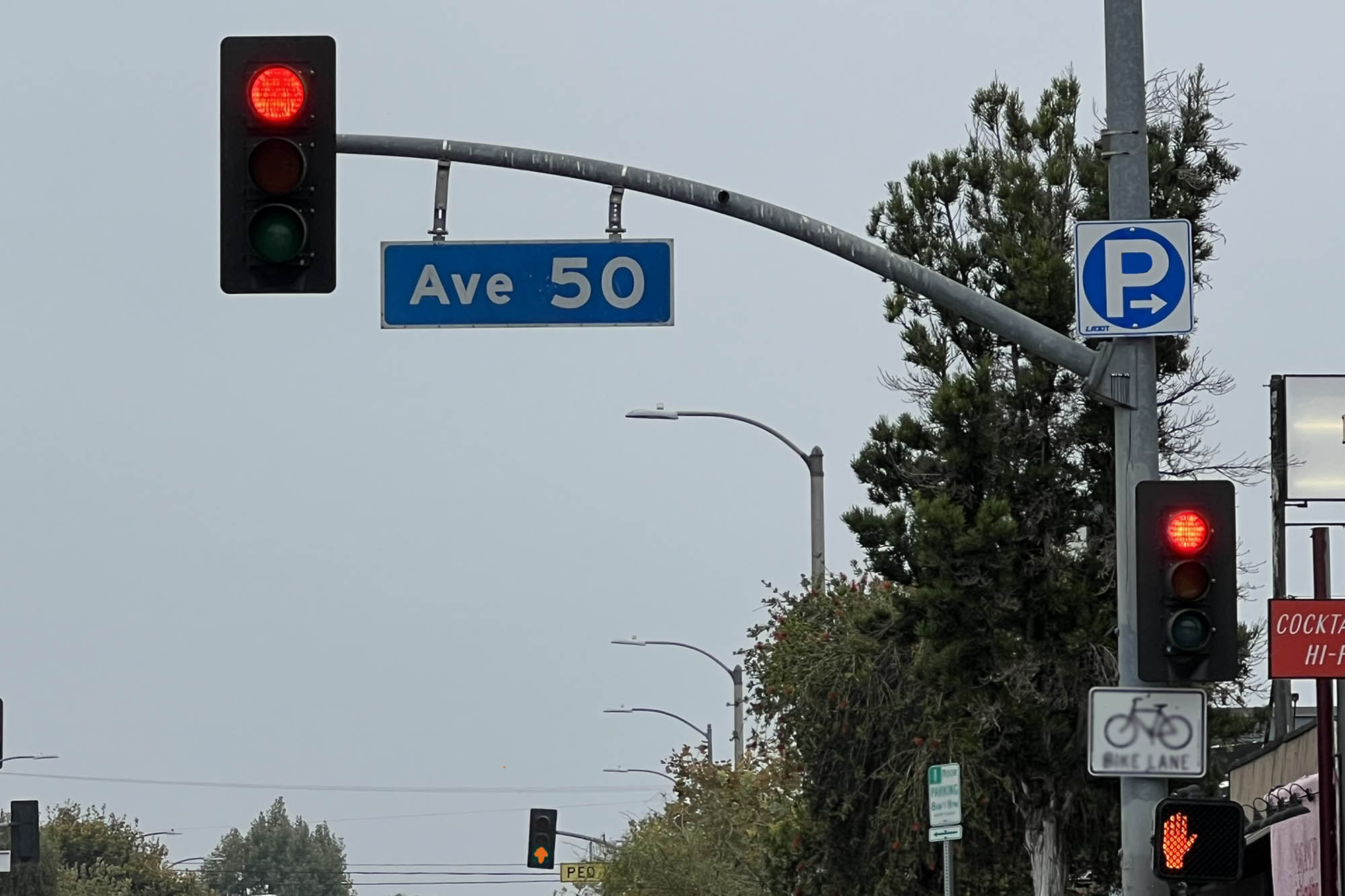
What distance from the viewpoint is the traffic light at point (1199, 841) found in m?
11.9

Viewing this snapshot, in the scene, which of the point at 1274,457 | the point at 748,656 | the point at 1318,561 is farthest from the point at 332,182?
the point at 748,656

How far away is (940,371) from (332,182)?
1113 cm

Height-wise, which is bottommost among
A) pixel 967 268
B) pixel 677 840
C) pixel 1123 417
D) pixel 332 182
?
pixel 677 840

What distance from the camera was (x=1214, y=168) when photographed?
21.1 metres

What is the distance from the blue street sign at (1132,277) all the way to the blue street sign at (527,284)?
2.36 metres

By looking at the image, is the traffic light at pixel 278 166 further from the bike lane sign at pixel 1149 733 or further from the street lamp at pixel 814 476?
the street lamp at pixel 814 476

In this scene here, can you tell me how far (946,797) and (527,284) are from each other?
6.51m

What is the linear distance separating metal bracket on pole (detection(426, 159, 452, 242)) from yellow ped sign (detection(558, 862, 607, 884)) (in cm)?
3576

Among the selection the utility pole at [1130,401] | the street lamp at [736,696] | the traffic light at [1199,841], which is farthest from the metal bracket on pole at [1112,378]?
the street lamp at [736,696]

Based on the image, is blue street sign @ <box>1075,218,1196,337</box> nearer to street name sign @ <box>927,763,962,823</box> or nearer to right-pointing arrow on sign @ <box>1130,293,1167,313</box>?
right-pointing arrow on sign @ <box>1130,293,1167,313</box>

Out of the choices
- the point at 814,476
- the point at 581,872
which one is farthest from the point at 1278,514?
the point at 581,872

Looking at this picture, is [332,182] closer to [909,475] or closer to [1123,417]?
[1123,417]

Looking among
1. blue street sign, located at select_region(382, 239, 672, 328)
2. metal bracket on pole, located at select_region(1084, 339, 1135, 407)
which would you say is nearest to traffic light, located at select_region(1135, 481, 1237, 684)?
metal bracket on pole, located at select_region(1084, 339, 1135, 407)

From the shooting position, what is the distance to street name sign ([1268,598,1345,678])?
14906 mm
